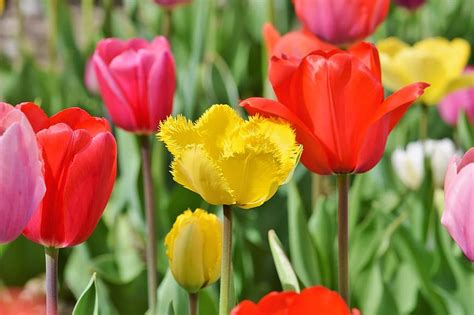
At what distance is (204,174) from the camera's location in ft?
2.57

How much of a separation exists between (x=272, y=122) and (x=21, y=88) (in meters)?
1.54

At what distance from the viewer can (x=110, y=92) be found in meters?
1.27

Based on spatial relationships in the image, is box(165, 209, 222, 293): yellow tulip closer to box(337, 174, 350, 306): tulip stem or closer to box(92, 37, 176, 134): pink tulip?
box(337, 174, 350, 306): tulip stem

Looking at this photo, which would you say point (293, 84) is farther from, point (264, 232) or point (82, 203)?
point (264, 232)

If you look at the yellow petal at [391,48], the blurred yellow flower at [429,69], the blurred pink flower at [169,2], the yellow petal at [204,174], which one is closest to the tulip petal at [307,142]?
the yellow petal at [204,174]

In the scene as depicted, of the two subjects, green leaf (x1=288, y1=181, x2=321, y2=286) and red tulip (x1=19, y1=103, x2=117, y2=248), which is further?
green leaf (x1=288, y1=181, x2=321, y2=286)

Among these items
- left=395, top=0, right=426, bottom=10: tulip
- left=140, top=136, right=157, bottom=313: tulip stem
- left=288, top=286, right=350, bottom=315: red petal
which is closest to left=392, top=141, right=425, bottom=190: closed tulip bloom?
left=395, top=0, right=426, bottom=10: tulip

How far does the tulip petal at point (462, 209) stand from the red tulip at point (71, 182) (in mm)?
278

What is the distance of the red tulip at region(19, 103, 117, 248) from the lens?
833 mm

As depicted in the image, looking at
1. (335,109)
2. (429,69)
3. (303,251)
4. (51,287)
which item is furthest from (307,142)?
(429,69)

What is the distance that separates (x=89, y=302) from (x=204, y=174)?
0.22 m

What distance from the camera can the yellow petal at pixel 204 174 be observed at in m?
0.78

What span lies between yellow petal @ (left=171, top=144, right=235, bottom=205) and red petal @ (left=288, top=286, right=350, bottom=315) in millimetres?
162

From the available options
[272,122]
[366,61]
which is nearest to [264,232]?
[366,61]
